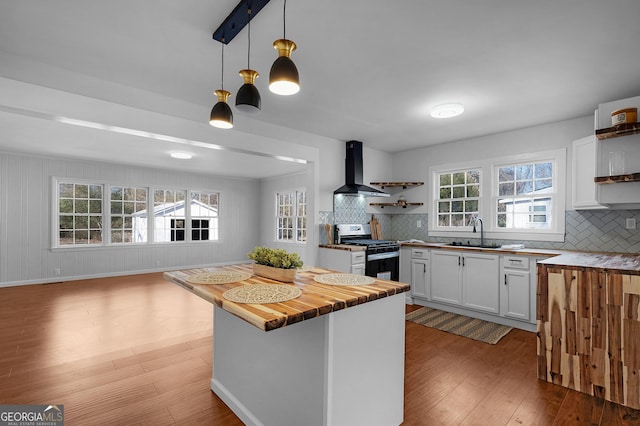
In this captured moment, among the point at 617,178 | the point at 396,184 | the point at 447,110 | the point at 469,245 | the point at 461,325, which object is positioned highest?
the point at 447,110

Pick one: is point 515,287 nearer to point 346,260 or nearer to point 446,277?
point 446,277

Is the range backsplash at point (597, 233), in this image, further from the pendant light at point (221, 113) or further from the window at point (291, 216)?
the window at point (291, 216)

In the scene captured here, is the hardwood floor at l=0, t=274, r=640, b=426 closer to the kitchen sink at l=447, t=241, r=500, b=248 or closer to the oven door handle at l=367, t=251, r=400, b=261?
the oven door handle at l=367, t=251, r=400, b=261

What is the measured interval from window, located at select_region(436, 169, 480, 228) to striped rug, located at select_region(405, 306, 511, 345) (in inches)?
57.0

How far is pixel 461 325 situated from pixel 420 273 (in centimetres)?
93

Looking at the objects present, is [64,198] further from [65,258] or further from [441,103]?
[441,103]

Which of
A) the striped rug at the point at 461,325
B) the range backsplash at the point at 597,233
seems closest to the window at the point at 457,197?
the range backsplash at the point at 597,233

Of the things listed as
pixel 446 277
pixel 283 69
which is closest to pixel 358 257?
pixel 446 277

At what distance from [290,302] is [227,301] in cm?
29

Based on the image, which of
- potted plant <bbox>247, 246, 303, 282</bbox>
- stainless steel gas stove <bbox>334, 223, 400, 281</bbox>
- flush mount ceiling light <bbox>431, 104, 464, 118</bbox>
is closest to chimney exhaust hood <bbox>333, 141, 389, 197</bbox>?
stainless steel gas stove <bbox>334, 223, 400, 281</bbox>

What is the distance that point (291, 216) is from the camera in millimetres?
7871

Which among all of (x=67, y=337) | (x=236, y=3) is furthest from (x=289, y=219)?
(x=236, y=3)

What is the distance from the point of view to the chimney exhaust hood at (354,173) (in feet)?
15.2

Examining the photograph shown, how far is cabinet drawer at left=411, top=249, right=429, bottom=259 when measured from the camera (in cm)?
437
